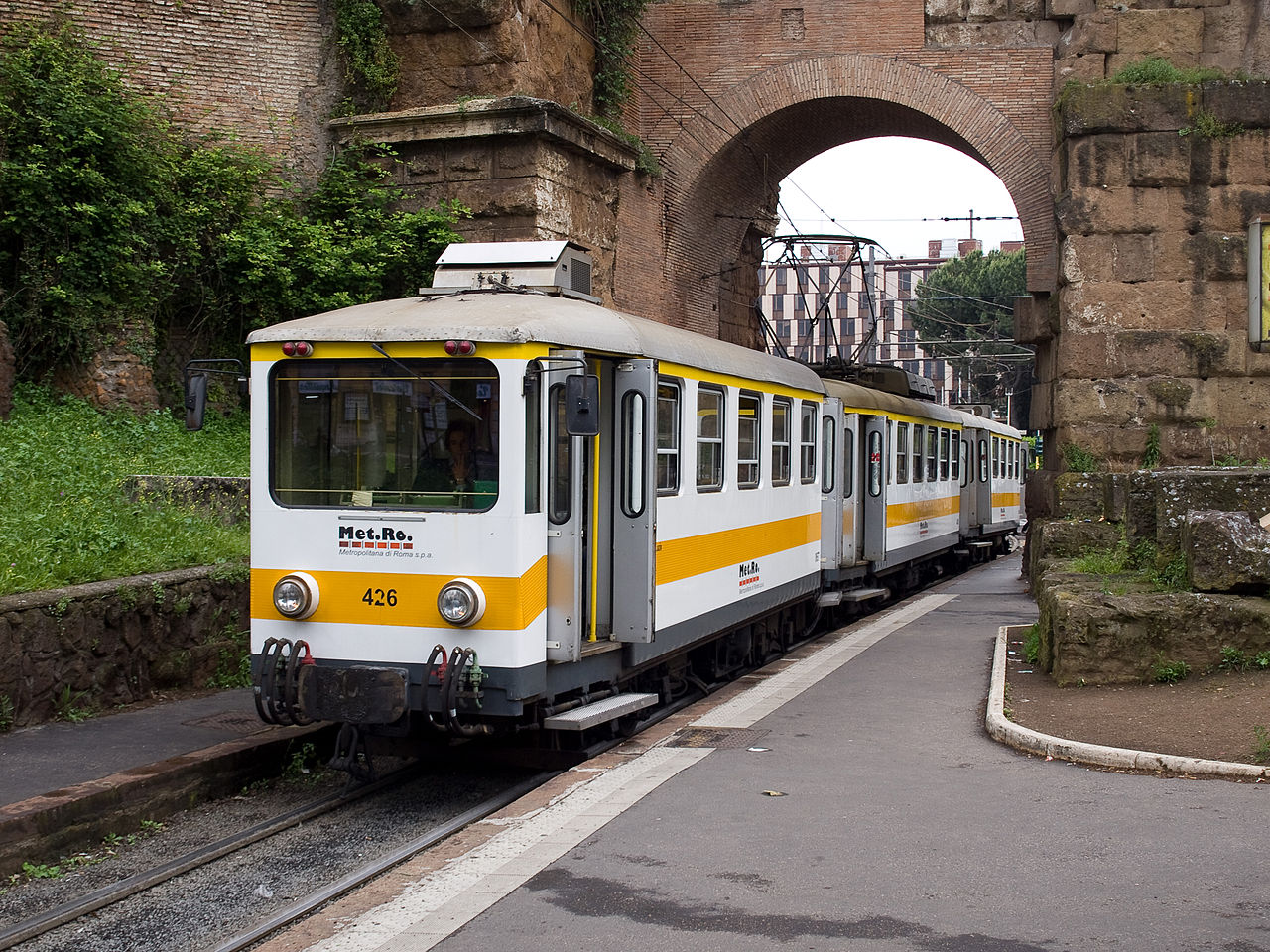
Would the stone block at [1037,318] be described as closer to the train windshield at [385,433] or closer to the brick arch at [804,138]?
the brick arch at [804,138]

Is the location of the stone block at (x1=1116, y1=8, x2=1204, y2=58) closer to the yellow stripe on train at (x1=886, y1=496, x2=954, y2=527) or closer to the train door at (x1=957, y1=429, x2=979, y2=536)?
the train door at (x1=957, y1=429, x2=979, y2=536)

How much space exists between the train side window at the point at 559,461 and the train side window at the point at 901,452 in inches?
409

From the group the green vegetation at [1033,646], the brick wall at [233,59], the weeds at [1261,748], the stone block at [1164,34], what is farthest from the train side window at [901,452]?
the weeds at [1261,748]

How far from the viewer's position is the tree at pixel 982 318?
6506cm

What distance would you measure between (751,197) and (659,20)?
4.03 meters

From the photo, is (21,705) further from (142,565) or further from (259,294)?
(259,294)

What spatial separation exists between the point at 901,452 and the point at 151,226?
395 inches

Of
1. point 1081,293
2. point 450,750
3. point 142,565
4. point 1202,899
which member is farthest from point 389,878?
point 1081,293

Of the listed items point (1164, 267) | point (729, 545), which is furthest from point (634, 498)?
point (1164, 267)

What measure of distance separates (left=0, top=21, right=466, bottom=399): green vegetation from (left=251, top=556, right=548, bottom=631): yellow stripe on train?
33.2 ft

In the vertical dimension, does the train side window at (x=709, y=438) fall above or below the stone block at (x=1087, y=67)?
below

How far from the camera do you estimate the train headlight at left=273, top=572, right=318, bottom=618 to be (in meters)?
7.32

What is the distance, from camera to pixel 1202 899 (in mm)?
4973

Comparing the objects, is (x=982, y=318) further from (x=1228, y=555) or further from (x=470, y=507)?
(x=470, y=507)
